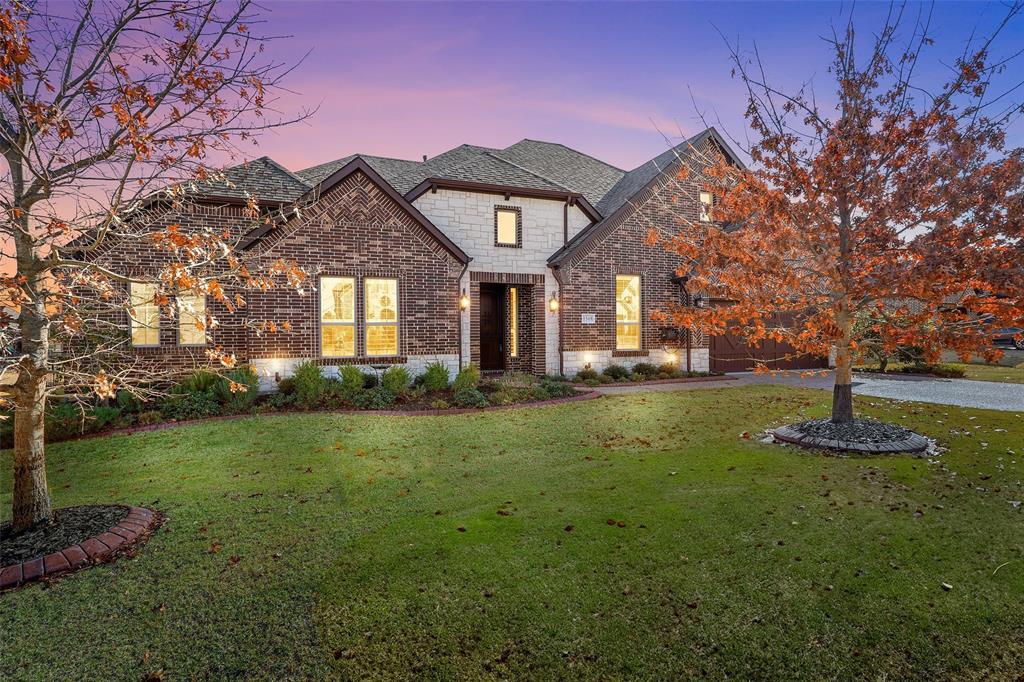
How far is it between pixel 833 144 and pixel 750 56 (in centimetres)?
179

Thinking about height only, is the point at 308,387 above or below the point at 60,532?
above

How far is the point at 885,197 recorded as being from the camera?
6.88 m

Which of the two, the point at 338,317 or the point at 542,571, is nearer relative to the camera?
the point at 542,571

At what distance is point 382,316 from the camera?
1357 cm

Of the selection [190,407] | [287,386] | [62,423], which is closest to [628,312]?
[287,386]

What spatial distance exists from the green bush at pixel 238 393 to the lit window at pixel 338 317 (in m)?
2.36

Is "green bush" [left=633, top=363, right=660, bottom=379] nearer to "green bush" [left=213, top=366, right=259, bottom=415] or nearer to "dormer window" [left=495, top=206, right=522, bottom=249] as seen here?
"dormer window" [left=495, top=206, right=522, bottom=249]

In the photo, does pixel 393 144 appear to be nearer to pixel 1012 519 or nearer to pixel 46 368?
pixel 46 368

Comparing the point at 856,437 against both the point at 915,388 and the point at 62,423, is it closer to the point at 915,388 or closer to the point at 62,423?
the point at 915,388

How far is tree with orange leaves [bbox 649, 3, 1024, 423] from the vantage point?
20.4ft

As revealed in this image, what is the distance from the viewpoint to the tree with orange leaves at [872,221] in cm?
621

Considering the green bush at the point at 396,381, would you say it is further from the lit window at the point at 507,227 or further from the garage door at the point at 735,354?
the garage door at the point at 735,354

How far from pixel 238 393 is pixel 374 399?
2.63 meters

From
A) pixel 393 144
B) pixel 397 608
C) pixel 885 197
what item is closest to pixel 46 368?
pixel 397 608
